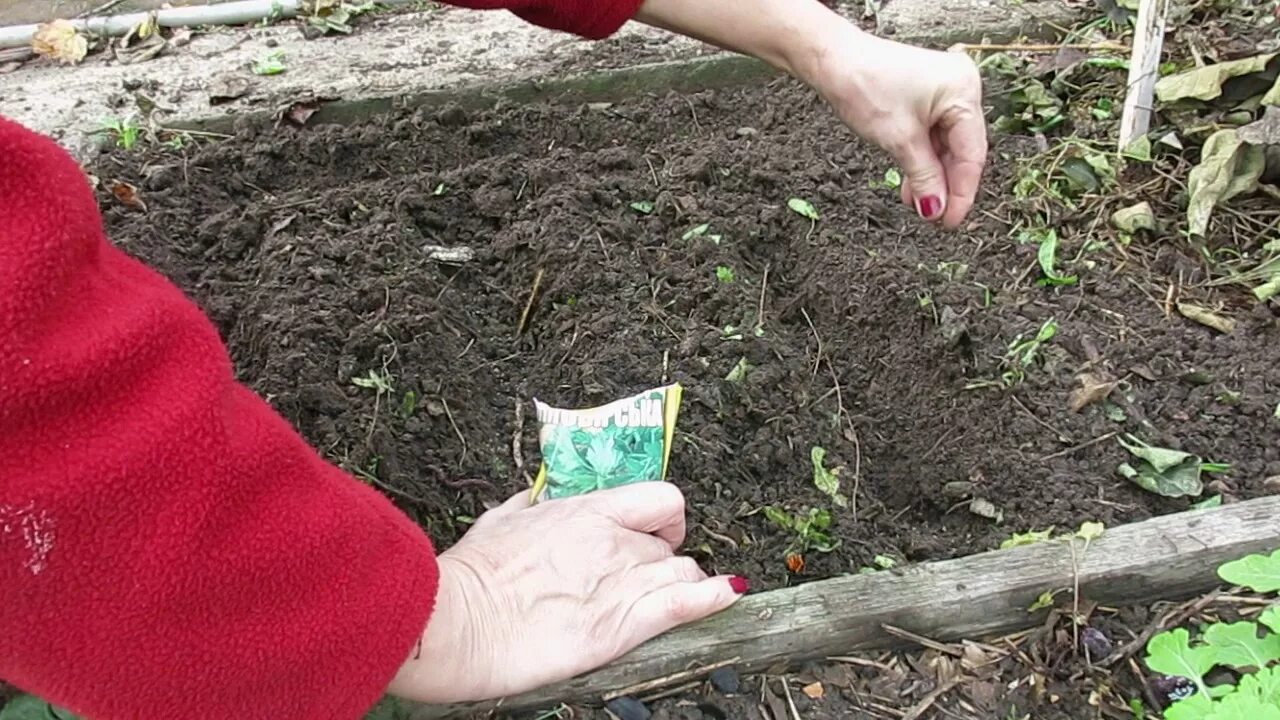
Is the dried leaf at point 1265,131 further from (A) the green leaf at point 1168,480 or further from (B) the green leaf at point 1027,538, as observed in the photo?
(B) the green leaf at point 1027,538

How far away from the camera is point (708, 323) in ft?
6.63

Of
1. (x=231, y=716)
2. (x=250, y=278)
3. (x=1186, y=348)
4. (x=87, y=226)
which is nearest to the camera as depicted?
(x=87, y=226)

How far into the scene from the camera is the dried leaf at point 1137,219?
216cm

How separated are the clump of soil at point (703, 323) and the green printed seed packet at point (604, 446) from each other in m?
0.12

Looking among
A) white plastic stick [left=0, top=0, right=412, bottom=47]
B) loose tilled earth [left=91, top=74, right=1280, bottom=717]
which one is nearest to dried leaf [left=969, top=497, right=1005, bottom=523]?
loose tilled earth [left=91, top=74, right=1280, bottom=717]

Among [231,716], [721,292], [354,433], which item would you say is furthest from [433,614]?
[721,292]

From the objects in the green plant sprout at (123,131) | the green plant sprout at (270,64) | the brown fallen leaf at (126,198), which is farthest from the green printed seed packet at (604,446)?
the green plant sprout at (270,64)

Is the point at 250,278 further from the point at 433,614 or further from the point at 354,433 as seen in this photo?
the point at 433,614

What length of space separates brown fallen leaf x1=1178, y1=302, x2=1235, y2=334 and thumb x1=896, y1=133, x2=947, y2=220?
0.78 metres

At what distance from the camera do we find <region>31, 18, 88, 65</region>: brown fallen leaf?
2.81m

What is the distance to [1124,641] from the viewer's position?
1426mm

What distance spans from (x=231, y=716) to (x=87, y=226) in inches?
17.4

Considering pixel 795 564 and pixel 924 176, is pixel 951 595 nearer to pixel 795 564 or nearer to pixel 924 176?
pixel 795 564

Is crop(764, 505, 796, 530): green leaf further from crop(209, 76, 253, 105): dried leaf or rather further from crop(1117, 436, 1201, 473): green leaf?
crop(209, 76, 253, 105): dried leaf
